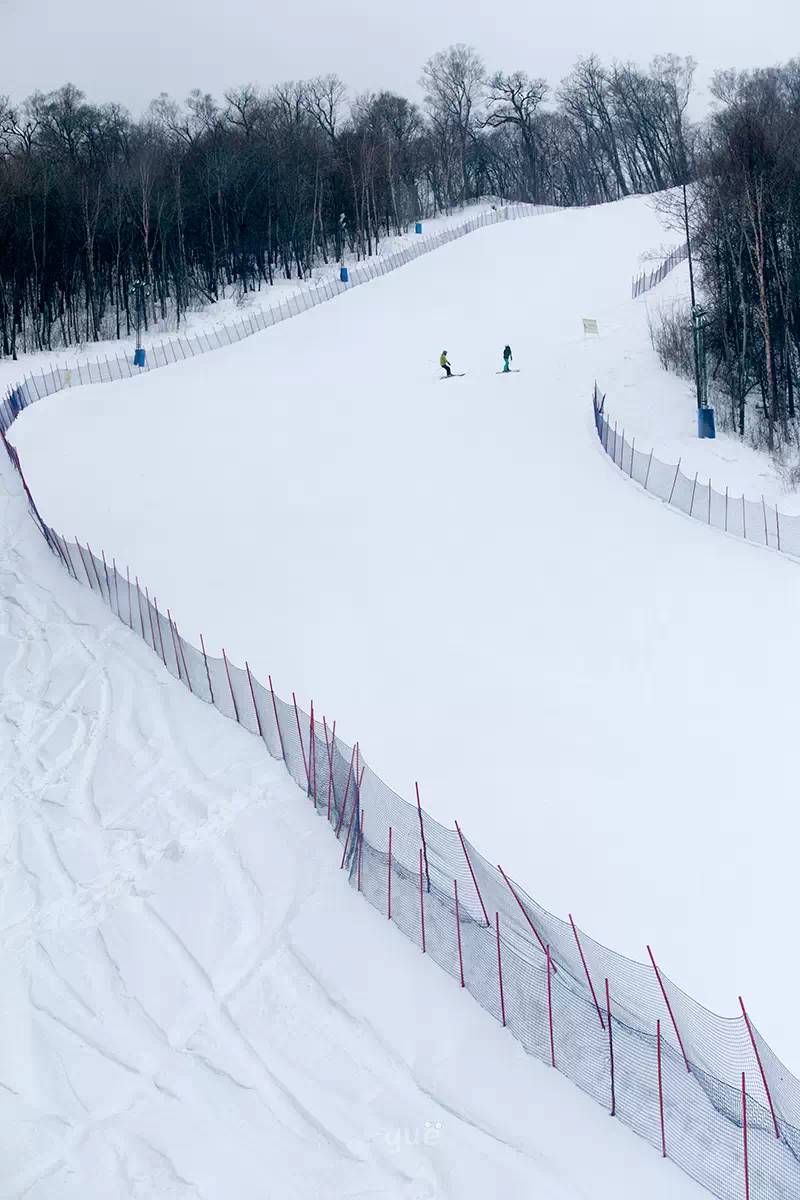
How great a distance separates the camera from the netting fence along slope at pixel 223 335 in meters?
53.9

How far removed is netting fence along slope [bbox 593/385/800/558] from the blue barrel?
2.68 metres

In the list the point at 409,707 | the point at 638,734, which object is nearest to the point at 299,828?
the point at 409,707

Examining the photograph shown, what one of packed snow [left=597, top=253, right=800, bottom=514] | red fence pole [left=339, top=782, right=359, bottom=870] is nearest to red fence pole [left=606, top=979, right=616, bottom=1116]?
red fence pole [left=339, top=782, right=359, bottom=870]

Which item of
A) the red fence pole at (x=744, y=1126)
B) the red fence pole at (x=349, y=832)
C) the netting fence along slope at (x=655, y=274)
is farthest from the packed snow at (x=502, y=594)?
→ the netting fence along slope at (x=655, y=274)

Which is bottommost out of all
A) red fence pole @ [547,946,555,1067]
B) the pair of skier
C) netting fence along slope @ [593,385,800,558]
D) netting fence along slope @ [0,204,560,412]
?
red fence pole @ [547,946,555,1067]

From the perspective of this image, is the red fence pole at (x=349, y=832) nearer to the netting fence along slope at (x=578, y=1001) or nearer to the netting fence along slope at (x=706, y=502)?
the netting fence along slope at (x=578, y=1001)

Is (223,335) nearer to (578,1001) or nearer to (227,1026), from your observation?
(227,1026)

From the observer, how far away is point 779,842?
17719 millimetres

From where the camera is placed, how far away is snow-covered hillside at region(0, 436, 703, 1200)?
12.7 metres

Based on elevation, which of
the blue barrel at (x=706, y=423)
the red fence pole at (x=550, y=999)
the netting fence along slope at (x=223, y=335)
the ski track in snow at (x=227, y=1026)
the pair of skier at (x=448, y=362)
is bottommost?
the ski track in snow at (x=227, y=1026)

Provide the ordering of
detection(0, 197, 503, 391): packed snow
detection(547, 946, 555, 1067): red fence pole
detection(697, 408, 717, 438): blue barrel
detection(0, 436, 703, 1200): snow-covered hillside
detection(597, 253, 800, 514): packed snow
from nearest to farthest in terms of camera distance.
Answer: detection(0, 436, 703, 1200): snow-covered hillside < detection(547, 946, 555, 1067): red fence pole < detection(597, 253, 800, 514): packed snow < detection(697, 408, 717, 438): blue barrel < detection(0, 197, 503, 391): packed snow

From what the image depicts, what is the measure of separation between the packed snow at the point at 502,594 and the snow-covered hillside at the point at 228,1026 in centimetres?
260

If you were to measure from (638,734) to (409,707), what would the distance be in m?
4.36

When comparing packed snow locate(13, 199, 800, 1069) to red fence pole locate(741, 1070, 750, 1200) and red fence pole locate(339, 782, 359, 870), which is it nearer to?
red fence pole locate(339, 782, 359, 870)
